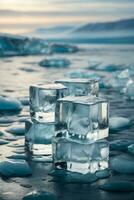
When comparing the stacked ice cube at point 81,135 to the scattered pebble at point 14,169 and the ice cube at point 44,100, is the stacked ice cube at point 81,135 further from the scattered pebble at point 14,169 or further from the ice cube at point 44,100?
the ice cube at point 44,100

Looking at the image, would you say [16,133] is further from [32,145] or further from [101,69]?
[101,69]

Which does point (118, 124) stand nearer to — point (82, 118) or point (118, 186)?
point (82, 118)

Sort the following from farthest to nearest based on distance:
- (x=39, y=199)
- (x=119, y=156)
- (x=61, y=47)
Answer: (x=61, y=47)
(x=119, y=156)
(x=39, y=199)

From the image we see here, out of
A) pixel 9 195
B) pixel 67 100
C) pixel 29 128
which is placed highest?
pixel 67 100

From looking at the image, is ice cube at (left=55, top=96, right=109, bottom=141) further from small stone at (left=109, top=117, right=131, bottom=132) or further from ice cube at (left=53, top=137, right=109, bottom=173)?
small stone at (left=109, top=117, right=131, bottom=132)

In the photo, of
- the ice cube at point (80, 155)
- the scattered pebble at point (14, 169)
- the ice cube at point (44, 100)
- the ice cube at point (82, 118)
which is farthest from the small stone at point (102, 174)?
the ice cube at point (44, 100)

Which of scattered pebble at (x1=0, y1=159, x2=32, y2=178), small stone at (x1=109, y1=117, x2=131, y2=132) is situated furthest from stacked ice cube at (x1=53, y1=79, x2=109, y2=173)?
small stone at (x1=109, y1=117, x2=131, y2=132)

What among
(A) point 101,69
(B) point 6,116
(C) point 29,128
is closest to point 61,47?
(A) point 101,69

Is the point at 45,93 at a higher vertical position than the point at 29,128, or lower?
higher
